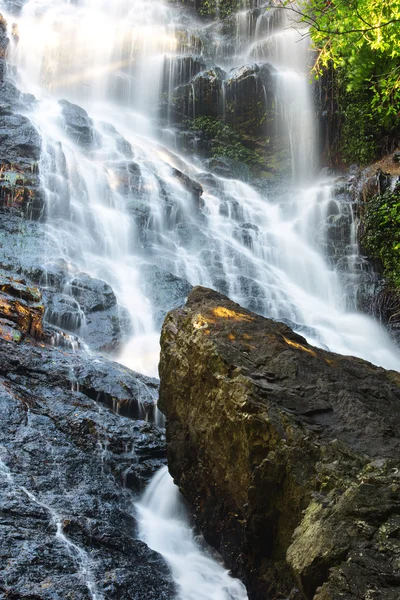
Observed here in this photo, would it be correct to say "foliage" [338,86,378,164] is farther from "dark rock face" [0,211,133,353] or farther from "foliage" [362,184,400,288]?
"dark rock face" [0,211,133,353]

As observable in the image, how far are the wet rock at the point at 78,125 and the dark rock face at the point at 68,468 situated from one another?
10.4 meters

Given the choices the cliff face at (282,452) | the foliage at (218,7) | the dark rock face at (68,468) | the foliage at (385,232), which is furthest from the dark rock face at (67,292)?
the foliage at (218,7)

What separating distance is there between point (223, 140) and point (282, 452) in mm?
21348

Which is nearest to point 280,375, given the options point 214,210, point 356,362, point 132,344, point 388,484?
point 356,362

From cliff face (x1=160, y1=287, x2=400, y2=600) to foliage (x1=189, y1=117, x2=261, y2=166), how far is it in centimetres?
1809

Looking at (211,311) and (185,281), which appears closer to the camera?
(211,311)

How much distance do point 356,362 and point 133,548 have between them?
9.55 feet

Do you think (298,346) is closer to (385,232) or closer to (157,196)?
(385,232)

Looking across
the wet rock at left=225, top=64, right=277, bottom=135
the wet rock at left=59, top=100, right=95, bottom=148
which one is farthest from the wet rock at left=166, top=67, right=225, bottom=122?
the wet rock at left=59, top=100, right=95, bottom=148

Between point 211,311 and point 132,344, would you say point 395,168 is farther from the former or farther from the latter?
point 211,311

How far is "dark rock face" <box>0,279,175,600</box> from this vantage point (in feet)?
14.1

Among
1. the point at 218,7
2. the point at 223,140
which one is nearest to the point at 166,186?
the point at 223,140

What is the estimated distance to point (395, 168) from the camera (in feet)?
54.2

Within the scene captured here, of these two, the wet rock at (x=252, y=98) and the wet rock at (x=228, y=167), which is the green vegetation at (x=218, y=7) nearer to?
the wet rock at (x=252, y=98)
